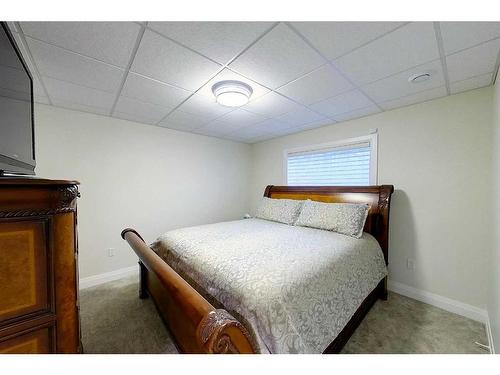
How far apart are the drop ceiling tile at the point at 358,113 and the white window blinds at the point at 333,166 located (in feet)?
1.18

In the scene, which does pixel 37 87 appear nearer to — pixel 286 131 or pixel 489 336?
pixel 286 131

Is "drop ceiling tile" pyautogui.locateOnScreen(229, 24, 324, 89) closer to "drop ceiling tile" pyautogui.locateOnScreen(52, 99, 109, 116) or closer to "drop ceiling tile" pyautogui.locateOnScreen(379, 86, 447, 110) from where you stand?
"drop ceiling tile" pyautogui.locateOnScreen(379, 86, 447, 110)

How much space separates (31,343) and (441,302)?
3156 mm

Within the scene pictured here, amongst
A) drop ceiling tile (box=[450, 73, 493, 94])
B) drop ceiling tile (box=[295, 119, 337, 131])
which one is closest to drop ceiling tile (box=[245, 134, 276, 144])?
drop ceiling tile (box=[295, 119, 337, 131])

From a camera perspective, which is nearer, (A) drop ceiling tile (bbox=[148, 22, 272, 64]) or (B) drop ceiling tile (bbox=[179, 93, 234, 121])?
(A) drop ceiling tile (bbox=[148, 22, 272, 64])

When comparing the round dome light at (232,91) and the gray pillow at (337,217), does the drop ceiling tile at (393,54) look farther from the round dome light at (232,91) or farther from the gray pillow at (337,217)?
the gray pillow at (337,217)

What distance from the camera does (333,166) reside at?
10.1 feet

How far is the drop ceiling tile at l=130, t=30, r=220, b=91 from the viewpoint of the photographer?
1342mm

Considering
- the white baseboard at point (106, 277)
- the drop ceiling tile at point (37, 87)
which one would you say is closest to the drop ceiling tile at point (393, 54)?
the drop ceiling tile at point (37, 87)

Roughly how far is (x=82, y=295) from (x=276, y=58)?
10.3 feet

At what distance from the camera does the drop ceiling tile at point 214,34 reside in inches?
46.2

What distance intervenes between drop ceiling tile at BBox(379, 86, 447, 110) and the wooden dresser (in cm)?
286

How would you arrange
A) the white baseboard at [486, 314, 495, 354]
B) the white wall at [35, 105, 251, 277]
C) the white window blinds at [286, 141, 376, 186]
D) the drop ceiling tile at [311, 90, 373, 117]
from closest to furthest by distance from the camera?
1. the white baseboard at [486, 314, 495, 354]
2. the drop ceiling tile at [311, 90, 373, 117]
3. the white wall at [35, 105, 251, 277]
4. the white window blinds at [286, 141, 376, 186]
